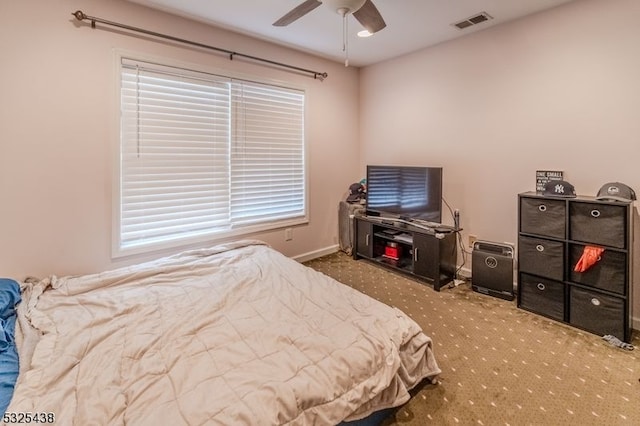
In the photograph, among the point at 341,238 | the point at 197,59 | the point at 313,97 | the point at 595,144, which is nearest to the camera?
the point at 595,144

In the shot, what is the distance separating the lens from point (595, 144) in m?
2.62

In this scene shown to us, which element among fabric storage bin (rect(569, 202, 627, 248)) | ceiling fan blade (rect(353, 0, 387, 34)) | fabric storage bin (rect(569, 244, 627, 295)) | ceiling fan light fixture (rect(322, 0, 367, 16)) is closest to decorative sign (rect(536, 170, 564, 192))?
fabric storage bin (rect(569, 202, 627, 248))

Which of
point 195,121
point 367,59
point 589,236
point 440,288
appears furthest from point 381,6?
point 440,288

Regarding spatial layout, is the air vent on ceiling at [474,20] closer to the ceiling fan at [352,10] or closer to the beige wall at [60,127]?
the ceiling fan at [352,10]

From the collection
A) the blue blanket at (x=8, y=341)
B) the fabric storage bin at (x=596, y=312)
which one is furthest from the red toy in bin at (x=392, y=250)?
the blue blanket at (x=8, y=341)

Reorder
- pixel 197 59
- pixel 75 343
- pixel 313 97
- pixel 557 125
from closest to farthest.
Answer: pixel 75 343
pixel 557 125
pixel 197 59
pixel 313 97

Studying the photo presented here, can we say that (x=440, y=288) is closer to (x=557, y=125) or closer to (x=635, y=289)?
(x=635, y=289)

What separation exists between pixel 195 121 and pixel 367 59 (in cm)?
237

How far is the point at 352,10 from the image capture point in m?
1.96

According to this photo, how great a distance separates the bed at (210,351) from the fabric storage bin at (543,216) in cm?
161

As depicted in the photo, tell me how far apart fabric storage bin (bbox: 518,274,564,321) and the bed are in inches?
58.9

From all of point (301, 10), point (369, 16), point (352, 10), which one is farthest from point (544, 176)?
point (301, 10)

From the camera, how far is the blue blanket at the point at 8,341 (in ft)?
3.85

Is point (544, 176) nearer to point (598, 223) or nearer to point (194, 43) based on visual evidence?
point (598, 223)
